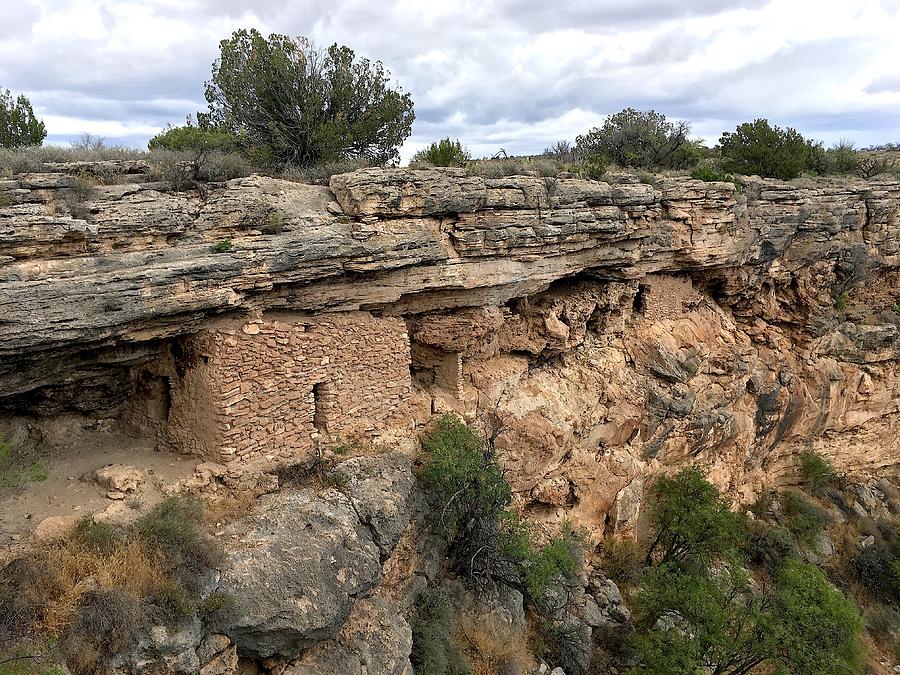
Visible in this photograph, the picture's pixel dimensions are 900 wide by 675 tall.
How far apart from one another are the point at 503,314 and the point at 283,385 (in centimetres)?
438

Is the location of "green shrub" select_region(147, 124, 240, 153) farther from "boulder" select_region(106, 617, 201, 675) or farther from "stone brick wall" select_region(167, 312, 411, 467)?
"boulder" select_region(106, 617, 201, 675)

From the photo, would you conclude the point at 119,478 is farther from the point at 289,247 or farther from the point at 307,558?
the point at 289,247

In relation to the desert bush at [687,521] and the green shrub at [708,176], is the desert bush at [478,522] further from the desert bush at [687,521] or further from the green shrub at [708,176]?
the green shrub at [708,176]

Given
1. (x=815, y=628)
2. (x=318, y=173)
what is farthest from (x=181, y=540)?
(x=815, y=628)

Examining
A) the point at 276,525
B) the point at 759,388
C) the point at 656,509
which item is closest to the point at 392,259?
the point at 276,525

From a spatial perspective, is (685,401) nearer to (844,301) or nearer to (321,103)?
(844,301)

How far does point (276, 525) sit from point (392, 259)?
12.3ft

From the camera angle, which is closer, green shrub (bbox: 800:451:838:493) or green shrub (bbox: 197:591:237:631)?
green shrub (bbox: 197:591:237:631)

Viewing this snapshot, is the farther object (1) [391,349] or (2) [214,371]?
(1) [391,349]

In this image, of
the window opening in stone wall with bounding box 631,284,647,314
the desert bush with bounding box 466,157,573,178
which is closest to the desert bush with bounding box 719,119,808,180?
the window opening in stone wall with bounding box 631,284,647,314

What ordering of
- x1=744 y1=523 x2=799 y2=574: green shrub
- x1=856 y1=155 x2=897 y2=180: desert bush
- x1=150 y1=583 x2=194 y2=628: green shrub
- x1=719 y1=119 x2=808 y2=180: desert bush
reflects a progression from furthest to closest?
x1=856 y1=155 x2=897 y2=180: desert bush → x1=719 y1=119 x2=808 y2=180: desert bush → x1=744 y1=523 x2=799 y2=574: green shrub → x1=150 y1=583 x2=194 y2=628: green shrub

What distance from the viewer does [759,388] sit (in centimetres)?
1360

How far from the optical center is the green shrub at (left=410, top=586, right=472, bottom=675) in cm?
701

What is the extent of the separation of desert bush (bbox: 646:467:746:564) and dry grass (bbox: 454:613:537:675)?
13.4ft
